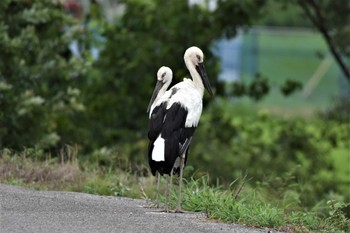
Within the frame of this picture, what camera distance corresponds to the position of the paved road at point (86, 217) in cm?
988

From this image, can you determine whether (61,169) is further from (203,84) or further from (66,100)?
(66,100)

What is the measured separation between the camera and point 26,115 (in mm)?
17125

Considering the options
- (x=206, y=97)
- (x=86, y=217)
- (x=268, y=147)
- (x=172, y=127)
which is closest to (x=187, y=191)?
(x=172, y=127)

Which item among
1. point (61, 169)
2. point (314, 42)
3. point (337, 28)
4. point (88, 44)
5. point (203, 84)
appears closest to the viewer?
point (203, 84)

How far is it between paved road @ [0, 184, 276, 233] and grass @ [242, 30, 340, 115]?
25.4 metres

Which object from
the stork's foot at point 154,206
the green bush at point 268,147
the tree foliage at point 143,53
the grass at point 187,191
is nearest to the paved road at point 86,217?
the stork's foot at point 154,206

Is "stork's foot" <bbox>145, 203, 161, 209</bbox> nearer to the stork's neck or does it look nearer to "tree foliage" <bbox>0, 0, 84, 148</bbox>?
the stork's neck

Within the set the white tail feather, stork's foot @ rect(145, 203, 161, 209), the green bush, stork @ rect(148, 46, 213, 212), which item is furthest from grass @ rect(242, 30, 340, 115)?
the white tail feather

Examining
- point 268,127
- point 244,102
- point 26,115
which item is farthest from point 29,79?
point 244,102

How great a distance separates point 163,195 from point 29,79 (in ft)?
18.4

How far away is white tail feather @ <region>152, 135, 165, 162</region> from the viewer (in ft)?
35.7

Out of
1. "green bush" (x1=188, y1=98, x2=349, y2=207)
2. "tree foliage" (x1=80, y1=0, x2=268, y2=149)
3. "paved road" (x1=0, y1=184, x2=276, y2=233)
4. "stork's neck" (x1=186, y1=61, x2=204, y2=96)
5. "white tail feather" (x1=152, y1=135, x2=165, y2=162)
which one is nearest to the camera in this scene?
"paved road" (x1=0, y1=184, x2=276, y2=233)

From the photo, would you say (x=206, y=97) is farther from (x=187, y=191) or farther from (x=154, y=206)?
(x=154, y=206)

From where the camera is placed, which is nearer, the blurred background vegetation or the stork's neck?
the stork's neck
